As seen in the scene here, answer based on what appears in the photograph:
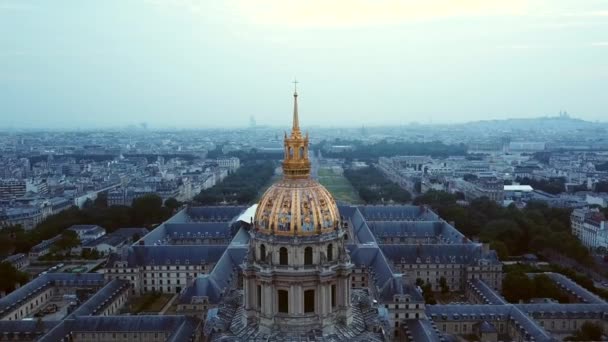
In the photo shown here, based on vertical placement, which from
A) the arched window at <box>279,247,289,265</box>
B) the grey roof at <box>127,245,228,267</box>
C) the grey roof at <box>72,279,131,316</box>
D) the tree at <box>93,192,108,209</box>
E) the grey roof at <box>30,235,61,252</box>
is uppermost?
the arched window at <box>279,247,289,265</box>

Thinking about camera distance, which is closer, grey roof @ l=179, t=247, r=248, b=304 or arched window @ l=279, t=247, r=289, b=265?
arched window @ l=279, t=247, r=289, b=265

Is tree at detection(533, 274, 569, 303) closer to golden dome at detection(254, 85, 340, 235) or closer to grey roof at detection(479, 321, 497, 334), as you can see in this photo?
grey roof at detection(479, 321, 497, 334)

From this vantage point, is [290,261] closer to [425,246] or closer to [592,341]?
[592,341]

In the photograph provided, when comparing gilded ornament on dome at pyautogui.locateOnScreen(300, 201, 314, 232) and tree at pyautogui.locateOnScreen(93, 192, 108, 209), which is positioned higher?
gilded ornament on dome at pyautogui.locateOnScreen(300, 201, 314, 232)

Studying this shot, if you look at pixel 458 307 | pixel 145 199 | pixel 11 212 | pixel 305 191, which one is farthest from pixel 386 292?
pixel 11 212

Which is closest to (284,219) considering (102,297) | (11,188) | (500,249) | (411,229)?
(102,297)

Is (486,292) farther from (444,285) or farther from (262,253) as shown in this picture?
(262,253)

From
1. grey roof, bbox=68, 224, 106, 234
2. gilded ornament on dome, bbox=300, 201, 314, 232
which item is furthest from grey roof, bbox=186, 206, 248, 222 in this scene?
gilded ornament on dome, bbox=300, 201, 314, 232

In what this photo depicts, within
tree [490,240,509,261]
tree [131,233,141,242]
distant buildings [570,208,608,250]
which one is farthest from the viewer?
tree [131,233,141,242]

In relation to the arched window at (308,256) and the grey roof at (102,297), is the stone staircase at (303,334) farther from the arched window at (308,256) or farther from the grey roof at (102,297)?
the grey roof at (102,297)
